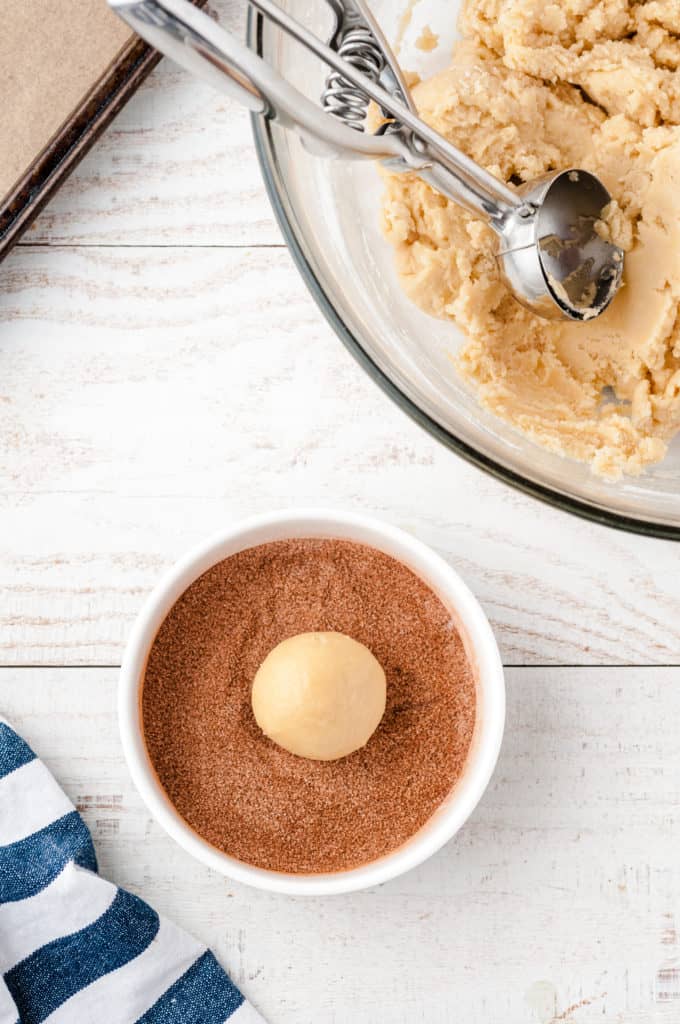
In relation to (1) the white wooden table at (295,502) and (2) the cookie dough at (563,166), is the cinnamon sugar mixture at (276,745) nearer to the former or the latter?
(1) the white wooden table at (295,502)

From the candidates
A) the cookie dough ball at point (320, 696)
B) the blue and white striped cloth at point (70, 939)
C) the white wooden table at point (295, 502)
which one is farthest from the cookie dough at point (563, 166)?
the blue and white striped cloth at point (70, 939)

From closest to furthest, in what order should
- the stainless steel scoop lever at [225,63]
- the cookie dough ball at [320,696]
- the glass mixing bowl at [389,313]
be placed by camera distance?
the stainless steel scoop lever at [225,63] → the glass mixing bowl at [389,313] → the cookie dough ball at [320,696]

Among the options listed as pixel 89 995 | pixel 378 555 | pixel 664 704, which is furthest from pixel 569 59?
pixel 89 995

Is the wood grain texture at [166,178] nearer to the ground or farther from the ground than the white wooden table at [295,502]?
farther from the ground

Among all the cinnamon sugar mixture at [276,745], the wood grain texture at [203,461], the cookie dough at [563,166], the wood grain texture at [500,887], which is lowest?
the wood grain texture at [500,887]

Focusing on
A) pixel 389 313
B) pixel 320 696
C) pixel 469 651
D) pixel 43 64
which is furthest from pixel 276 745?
pixel 43 64

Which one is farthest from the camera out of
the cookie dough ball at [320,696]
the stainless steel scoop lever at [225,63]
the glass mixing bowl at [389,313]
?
the cookie dough ball at [320,696]
